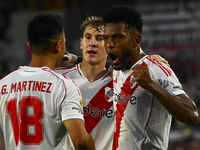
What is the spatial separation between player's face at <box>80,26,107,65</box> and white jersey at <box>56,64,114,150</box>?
27cm

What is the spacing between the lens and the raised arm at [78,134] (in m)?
2.13

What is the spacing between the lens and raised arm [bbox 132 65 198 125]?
2172 mm

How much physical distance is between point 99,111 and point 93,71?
1.75 ft

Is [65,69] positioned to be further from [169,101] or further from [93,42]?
[169,101]

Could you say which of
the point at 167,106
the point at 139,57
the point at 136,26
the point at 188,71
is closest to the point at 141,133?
the point at 167,106

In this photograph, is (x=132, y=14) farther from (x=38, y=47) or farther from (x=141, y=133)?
(x=141, y=133)

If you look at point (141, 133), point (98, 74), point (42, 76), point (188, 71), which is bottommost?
point (188, 71)

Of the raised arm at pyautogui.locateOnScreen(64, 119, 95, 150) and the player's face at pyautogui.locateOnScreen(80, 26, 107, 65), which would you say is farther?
the player's face at pyautogui.locateOnScreen(80, 26, 107, 65)

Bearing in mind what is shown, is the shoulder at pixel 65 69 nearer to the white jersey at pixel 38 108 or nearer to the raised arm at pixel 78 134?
the white jersey at pixel 38 108

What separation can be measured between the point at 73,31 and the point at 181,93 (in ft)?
36.2

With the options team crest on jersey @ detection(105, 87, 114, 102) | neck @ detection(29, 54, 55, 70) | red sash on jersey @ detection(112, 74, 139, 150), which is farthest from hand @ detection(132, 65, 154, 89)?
A: team crest on jersey @ detection(105, 87, 114, 102)

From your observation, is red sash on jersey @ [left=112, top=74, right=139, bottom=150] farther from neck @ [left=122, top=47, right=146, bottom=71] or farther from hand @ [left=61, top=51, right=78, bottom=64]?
hand @ [left=61, top=51, right=78, bottom=64]

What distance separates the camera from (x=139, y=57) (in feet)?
9.04

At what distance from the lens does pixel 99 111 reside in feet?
10.6
